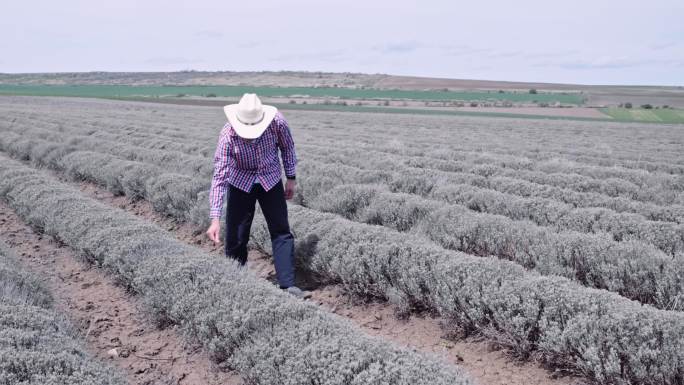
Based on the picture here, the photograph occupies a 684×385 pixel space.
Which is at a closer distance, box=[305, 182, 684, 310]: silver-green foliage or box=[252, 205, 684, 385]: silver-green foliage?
box=[252, 205, 684, 385]: silver-green foliage

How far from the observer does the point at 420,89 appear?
340 feet

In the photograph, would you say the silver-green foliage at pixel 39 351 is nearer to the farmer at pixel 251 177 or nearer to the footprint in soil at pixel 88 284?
the footprint in soil at pixel 88 284

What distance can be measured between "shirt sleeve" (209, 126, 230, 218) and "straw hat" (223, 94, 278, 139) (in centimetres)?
21

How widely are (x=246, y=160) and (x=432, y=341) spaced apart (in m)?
2.37

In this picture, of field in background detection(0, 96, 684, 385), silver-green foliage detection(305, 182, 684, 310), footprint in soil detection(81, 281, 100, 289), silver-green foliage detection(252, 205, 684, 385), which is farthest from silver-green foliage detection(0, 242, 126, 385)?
silver-green foliage detection(305, 182, 684, 310)

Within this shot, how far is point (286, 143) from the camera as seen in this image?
536cm

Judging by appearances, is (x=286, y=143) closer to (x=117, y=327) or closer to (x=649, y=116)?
(x=117, y=327)

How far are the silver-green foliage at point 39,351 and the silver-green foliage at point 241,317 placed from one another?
0.80 meters

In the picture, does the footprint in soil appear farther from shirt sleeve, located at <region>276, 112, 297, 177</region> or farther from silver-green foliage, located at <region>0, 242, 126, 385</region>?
shirt sleeve, located at <region>276, 112, 297, 177</region>

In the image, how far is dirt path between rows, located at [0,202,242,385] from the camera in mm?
4141

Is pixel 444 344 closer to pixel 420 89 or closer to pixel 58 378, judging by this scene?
pixel 58 378

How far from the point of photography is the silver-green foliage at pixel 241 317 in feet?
10.7

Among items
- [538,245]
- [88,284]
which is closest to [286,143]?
[88,284]

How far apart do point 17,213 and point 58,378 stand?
691 cm
